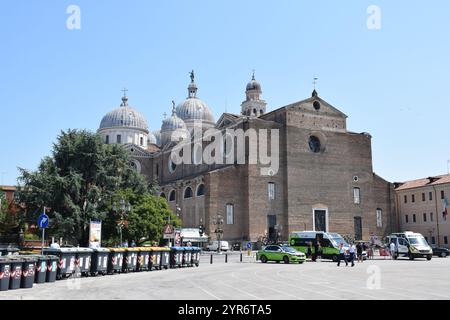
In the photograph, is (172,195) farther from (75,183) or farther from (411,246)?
(411,246)

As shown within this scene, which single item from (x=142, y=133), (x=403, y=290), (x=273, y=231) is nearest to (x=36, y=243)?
(x=273, y=231)

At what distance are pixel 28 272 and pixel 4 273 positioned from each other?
3.57ft

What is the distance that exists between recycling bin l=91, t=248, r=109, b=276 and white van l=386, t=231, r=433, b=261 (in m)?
23.8

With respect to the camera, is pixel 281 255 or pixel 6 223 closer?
pixel 281 255

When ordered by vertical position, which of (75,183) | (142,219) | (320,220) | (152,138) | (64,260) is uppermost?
(152,138)

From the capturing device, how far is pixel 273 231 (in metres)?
59.3

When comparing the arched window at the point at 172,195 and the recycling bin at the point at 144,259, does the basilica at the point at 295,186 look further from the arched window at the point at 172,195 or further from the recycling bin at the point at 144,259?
the recycling bin at the point at 144,259

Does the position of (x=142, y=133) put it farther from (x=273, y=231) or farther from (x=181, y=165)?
(x=273, y=231)

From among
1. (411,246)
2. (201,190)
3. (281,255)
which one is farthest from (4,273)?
(201,190)

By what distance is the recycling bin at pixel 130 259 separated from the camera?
882 inches

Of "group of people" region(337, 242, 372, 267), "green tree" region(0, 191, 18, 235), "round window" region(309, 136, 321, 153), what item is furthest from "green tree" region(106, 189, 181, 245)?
"round window" region(309, 136, 321, 153)

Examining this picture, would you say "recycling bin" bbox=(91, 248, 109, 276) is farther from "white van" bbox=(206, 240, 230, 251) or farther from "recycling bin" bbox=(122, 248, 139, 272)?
"white van" bbox=(206, 240, 230, 251)

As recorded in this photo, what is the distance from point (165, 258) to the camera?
25.5 m
